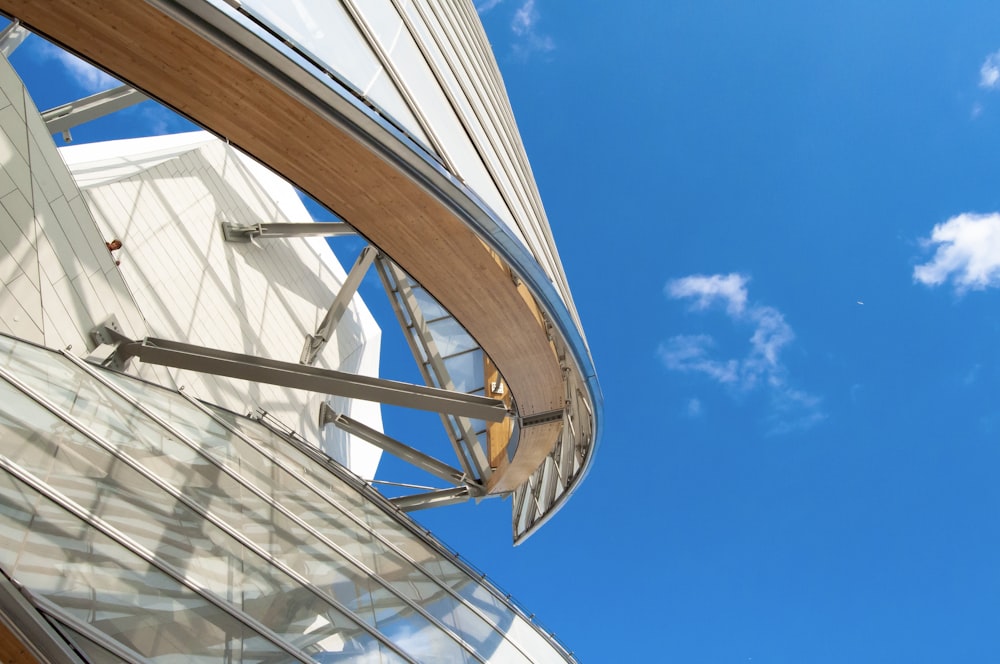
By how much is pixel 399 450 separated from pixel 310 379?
7.51m

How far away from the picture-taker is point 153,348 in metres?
11.3

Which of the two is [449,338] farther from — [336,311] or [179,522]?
[179,522]

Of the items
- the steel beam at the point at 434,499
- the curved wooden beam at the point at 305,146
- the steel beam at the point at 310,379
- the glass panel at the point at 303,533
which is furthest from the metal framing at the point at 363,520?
the steel beam at the point at 434,499

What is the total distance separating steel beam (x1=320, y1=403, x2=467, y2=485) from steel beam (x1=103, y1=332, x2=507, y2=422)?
18.9 feet

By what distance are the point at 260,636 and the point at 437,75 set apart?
612cm

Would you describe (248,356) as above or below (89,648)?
above

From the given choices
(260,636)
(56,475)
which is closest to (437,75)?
(56,475)

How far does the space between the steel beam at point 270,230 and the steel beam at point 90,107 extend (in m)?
3.65

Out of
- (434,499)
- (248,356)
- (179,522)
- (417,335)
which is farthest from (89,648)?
(434,499)

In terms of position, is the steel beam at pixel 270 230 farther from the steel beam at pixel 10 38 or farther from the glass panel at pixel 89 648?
the glass panel at pixel 89 648

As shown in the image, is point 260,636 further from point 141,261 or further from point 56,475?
point 141,261

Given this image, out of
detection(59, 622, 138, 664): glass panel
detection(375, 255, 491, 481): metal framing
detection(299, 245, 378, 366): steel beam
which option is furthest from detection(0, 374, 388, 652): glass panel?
detection(299, 245, 378, 366): steel beam

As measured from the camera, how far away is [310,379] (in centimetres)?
1102

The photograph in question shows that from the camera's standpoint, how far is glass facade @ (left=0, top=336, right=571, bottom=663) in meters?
5.62
